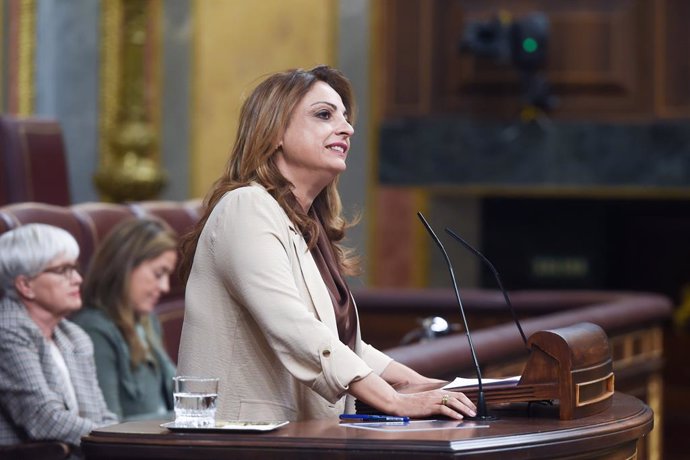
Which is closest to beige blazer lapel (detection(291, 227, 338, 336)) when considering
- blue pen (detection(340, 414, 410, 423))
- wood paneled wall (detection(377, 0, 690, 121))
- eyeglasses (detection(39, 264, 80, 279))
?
blue pen (detection(340, 414, 410, 423))

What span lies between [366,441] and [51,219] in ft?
7.53

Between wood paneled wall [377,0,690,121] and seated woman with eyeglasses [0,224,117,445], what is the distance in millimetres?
4677

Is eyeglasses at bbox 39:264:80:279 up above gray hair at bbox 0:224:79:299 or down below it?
below

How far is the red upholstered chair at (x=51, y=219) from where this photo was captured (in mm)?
3738

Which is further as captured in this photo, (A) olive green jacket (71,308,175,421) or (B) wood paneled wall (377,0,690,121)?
(B) wood paneled wall (377,0,690,121)

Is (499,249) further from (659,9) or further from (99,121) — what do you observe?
(99,121)

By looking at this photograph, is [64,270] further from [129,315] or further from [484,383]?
[484,383]

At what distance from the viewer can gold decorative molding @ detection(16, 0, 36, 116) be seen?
7684 mm

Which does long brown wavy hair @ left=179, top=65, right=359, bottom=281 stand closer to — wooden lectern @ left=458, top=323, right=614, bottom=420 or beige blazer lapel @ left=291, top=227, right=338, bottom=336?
beige blazer lapel @ left=291, top=227, right=338, bottom=336

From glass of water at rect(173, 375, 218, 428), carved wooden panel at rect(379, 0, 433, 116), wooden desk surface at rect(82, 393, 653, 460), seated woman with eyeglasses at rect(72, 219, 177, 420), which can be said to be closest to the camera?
wooden desk surface at rect(82, 393, 653, 460)

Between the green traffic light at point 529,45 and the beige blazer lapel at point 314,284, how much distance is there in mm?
5281

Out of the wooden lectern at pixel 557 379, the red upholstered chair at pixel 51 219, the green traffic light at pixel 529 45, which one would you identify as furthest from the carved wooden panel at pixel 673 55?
the wooden lectern at pixel 557 379

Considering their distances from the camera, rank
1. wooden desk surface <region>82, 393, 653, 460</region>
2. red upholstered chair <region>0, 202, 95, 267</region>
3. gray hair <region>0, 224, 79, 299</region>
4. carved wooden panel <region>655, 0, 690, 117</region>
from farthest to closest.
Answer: carved wooden panel <region>655, 0, 690, 117</region>
red upholstered chair <region>0, 202, 95, 267</region>
gray hair <region>0, 224, 79, 299</region>
wooden desk surface <region>82, 393, 653, 460</region>

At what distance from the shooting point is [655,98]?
302 inches
